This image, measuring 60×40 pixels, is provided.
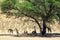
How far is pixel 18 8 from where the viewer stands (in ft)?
159

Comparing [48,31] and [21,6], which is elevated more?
[21,6]

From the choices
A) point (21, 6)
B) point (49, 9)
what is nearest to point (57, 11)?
point (49, 9)

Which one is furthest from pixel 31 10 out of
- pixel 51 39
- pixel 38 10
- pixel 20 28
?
pixel 20 28

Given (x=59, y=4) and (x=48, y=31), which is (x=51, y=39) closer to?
(x=59, y=4)

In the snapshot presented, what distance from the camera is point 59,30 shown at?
194ft

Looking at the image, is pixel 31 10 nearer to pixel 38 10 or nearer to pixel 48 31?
pixel 38 10

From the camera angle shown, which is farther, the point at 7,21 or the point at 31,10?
the point at 7,21

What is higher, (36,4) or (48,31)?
(36,4)

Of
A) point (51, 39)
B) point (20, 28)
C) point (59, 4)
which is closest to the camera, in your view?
point (51, 39)

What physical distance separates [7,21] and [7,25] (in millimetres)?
1285

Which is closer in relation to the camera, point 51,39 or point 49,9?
point 51,39

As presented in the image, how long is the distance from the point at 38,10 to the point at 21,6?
1.96 meters

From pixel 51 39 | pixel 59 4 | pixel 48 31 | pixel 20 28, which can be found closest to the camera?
pixel 51 39

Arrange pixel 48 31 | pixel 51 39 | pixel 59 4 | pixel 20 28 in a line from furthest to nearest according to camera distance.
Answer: pixel 20 28 < pixel 48 31 < pixel 59 4 < pixel 51 39
